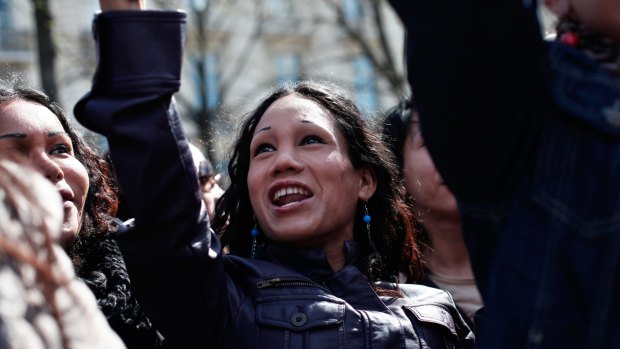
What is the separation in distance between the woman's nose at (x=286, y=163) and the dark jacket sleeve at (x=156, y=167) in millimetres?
557

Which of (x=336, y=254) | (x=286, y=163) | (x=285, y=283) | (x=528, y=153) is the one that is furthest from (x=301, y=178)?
(x=528, y=153)

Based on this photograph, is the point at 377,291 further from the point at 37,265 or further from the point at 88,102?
the point at 37,265

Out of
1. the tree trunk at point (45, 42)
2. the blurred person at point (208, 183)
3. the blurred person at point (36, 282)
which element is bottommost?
the tree trunk at point (45, 42)

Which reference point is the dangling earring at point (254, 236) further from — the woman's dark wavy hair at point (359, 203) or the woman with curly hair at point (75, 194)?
the woman with curly hair at point (75, 194)

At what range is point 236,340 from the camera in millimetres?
2711

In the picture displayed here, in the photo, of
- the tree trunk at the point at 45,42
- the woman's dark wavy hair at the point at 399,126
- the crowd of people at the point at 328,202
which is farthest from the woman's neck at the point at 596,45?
the tree trunk at the point at 45,42

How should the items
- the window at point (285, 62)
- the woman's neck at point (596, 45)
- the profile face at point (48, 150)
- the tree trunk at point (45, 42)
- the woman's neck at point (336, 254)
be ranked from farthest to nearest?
the window at point (285, 62) < the tree trunk at point (45, 42) < the woman's neck at point (336, 254) < the profile face at point (48, 150) < the woman's neck at point (596, 45)

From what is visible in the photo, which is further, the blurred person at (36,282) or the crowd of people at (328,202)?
the crowd of people at (328,202)

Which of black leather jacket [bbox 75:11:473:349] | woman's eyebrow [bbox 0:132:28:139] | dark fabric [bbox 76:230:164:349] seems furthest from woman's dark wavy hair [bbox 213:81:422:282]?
woman's eyebrow [bbox 0:132:28:139]

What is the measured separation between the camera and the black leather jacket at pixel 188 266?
86.7 inches

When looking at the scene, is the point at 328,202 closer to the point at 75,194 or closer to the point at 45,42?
the point at 75,194

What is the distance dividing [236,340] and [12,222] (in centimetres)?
144

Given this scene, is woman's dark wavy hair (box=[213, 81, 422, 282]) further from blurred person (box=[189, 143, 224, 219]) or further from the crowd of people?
blurred person (box=[189, 143, 224, 219])

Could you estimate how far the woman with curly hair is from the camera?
304cm
